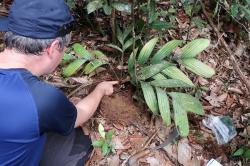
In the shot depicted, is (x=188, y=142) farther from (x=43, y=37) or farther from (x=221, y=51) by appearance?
(x=43, y=37)

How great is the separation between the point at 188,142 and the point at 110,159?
26.5 inches

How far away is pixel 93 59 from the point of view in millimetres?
3430

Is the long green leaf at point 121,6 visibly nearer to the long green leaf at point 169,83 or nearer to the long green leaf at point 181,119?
the long green leaf at point 169,83

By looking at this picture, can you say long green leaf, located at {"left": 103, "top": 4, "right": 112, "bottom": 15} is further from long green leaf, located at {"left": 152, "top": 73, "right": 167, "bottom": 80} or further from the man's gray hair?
the man's gray hair

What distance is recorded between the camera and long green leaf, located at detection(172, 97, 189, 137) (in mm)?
2949

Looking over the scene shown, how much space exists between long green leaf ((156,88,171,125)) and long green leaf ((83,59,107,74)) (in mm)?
540

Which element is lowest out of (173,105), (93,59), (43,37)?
(173,105)

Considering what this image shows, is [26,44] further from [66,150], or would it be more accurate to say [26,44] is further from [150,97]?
[150,97]

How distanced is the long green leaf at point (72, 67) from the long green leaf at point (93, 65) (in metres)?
0.06

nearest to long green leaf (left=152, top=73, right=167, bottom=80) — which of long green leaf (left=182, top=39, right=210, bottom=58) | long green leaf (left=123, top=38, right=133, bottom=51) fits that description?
long green leaf (left=182, top=39, right=210, bottom=58)

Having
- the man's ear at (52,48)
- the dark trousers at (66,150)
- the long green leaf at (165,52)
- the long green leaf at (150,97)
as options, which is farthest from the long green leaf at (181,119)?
the man's ear at (52,48)

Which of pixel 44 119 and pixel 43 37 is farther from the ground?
pixel 43 37

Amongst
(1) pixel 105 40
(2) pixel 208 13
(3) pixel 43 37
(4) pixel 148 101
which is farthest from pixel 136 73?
(2) pixel 208 13

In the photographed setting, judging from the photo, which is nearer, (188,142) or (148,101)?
(148,101)
